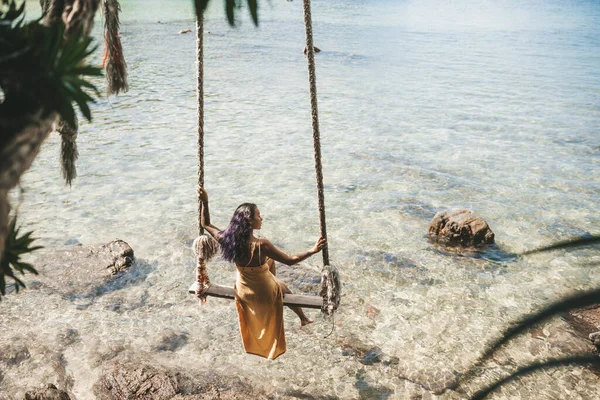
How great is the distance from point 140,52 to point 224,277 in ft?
76.2

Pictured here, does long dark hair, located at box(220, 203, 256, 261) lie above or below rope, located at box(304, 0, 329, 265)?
below

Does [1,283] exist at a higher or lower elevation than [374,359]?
higher

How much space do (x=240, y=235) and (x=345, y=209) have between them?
5428mm

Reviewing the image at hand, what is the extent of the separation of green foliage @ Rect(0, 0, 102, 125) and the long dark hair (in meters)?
2.92

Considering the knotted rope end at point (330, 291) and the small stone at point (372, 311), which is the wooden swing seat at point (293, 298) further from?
the small stone at point (372, 311)

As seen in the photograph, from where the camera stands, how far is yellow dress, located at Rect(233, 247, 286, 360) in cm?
499

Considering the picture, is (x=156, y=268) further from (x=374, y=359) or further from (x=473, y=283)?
(x=473, y=283)

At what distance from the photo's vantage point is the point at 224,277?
768cm

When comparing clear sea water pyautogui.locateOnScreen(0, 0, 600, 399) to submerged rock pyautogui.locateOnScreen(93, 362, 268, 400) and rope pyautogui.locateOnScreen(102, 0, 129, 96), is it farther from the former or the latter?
rope pyautogui.locateOnScreen(102, 0, 129, 96)

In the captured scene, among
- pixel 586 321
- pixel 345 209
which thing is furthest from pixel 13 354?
pixel 586 321

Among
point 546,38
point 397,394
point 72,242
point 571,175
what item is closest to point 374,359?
point 397,394

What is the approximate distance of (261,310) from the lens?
16.6ft

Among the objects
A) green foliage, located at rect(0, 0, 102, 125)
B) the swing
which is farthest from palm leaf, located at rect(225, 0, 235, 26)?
→ the swing

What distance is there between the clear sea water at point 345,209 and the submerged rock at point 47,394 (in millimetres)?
629
